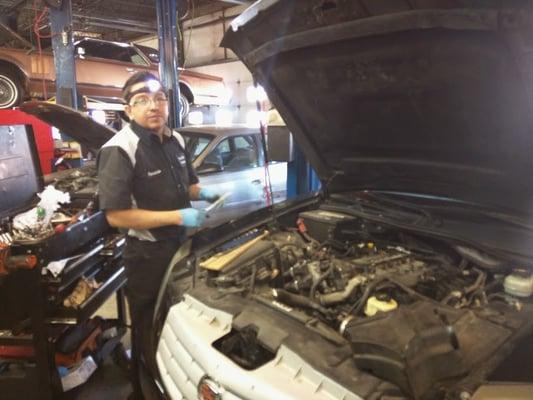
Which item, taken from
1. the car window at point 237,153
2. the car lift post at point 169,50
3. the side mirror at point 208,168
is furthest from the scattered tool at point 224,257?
the car lift post at point 169,50

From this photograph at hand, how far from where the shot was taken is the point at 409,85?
150 centimetres

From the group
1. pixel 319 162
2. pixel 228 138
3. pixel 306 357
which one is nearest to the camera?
pixel 306 357

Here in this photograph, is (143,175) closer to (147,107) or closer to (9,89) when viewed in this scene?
(147,107)

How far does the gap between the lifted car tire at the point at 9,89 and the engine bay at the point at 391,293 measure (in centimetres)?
638

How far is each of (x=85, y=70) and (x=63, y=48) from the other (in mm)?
1794

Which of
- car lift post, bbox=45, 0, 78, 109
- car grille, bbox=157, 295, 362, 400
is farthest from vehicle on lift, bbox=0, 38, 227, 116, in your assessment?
car grille, bbox=157, 295, 362, 400

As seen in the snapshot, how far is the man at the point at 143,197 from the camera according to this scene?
1.92 meters

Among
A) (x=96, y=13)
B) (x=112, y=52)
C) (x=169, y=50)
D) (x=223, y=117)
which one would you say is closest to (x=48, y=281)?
(x=169, y=50)

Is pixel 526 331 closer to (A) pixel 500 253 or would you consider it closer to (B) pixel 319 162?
(A) pixel 500 253

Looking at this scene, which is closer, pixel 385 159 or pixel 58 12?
pixel 385 159

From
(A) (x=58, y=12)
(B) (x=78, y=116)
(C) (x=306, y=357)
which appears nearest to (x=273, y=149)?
(B) (x=78, y=116)

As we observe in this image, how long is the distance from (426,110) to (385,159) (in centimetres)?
40

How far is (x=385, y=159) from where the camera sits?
6.33 feet

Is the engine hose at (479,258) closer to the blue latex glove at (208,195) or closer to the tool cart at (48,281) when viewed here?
the blue latex glove at (208,195)
